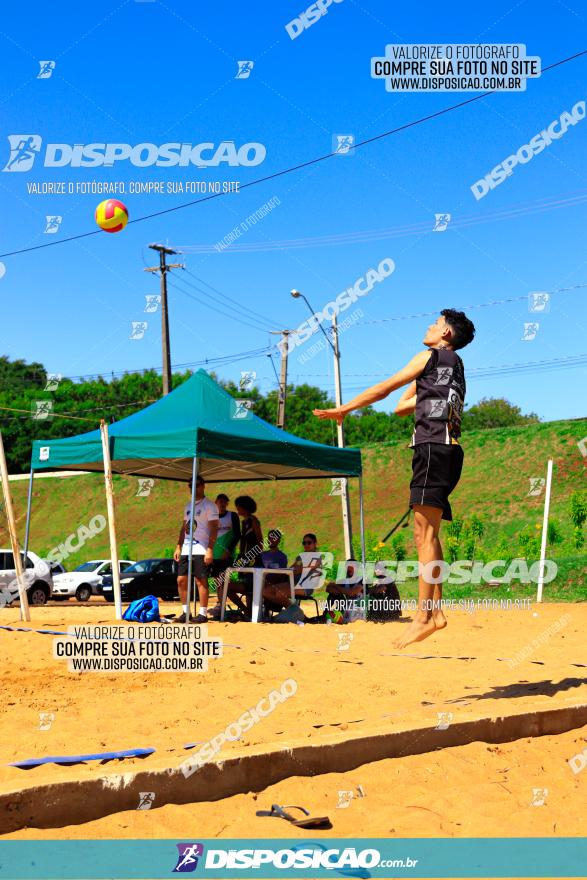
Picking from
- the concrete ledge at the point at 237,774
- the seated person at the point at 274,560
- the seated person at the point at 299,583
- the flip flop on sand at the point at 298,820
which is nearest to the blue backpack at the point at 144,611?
the seated person at the point at 299,583

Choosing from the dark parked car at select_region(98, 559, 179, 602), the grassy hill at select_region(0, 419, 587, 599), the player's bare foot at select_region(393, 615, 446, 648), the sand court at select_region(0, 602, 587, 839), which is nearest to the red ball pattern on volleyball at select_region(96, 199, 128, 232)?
the sand court at select_region(0, 602, 587, 839)

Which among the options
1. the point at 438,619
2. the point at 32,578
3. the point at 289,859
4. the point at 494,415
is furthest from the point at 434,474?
the point at 494,415

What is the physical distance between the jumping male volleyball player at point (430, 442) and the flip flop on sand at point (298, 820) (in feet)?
7.64

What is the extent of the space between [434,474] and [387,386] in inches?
26.0

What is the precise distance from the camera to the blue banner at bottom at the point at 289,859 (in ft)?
10.4

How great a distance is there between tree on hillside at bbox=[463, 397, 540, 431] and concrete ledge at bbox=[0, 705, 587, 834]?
340 feet

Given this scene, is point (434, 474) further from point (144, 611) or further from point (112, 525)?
point (144, 611)

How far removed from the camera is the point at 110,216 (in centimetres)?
1470

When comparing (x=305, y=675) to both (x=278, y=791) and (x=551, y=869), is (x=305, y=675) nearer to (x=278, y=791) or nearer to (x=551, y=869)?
(x=278, y=791)

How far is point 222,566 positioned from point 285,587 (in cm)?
99

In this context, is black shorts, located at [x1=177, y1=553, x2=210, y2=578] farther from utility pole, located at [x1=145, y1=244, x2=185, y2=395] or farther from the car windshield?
utility pole, located at [x1=145, y1=244, x2=185, y2=395]

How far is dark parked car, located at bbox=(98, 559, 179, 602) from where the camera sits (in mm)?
30062

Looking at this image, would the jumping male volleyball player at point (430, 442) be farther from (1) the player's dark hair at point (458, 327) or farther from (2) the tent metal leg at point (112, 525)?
(2) the tent metal leg at point (112, 525)

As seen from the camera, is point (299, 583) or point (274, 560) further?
point (299, 583)
